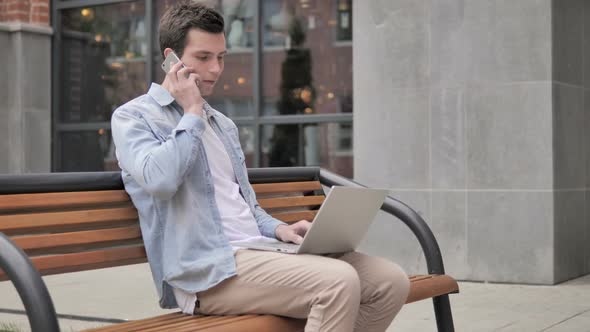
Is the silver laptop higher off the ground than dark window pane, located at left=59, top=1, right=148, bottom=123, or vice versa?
dark window pane, located at left=59, top=1, right=148, bottom=123

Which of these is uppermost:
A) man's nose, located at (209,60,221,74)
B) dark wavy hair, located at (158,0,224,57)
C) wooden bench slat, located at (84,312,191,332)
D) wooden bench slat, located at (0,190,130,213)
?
dark wavy hair, located at (158,0,224,57)

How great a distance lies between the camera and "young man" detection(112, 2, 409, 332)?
321 cm

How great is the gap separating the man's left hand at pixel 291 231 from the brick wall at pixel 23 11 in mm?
8351

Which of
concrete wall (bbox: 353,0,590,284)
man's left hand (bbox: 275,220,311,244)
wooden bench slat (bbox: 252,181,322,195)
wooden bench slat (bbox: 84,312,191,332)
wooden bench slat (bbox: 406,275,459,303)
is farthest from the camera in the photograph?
concrete wall (bbox: 353,0,590,284)

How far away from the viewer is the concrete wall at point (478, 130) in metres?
7.78

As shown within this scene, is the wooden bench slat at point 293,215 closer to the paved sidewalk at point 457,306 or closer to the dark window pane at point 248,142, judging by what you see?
the paved sidewalk at point 457,306

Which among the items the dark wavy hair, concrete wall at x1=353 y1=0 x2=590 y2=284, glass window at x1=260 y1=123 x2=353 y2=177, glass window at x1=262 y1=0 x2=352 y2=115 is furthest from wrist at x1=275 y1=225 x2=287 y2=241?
glass window at x1=262 y1=0 x2=352 y2=115

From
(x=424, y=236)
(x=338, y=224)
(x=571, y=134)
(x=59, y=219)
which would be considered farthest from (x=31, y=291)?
(x=571, y=134)

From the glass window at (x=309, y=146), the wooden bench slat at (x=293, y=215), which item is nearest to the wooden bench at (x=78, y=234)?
the wooden bench slat at (x=293, y=215)

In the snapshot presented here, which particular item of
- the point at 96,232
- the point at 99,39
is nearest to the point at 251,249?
the point at 96,232

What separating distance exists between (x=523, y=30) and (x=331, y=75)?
2307 mm

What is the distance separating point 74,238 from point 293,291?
841 millimetres

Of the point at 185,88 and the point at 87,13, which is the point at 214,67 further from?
the point at 87,13

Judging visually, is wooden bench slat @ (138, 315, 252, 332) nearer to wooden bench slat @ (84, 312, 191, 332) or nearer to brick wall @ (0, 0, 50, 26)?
wooden bench slat @ (84, 312, 191, 332)
